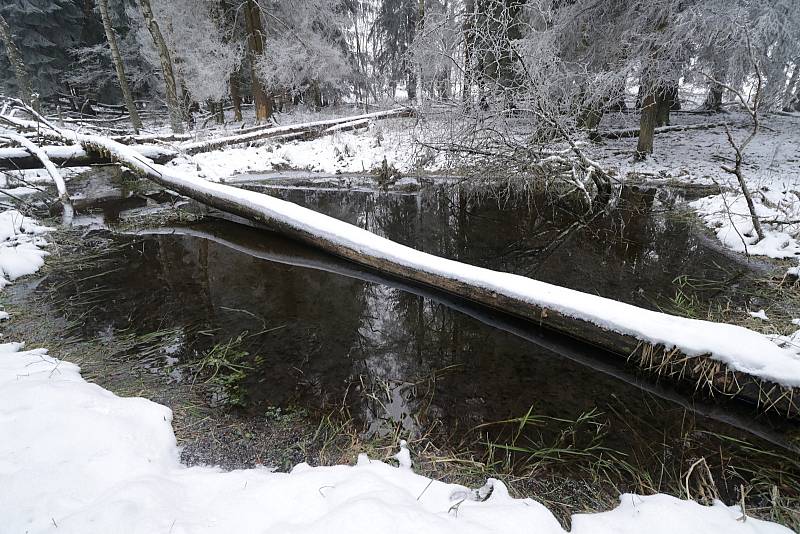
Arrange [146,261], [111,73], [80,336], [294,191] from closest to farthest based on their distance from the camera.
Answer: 1. [80,336]
2. [146,261]
3. [294,191]
4. [111,73]

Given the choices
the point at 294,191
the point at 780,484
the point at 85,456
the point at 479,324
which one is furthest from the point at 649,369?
the point at 294,191

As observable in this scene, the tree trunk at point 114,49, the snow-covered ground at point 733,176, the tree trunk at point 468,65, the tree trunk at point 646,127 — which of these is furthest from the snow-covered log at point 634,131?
the tree trunk at point 114,49

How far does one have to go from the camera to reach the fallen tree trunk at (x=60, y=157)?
801cm

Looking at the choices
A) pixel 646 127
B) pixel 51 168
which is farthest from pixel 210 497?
pixel 646 127

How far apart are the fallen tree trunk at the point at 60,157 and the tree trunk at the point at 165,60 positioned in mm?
5444

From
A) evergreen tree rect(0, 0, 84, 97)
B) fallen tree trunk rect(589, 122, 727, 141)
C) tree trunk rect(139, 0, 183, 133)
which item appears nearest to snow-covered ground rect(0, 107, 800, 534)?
fallen tree trunk rect(589, 122, 727, 141)

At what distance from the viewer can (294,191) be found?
10133 mm

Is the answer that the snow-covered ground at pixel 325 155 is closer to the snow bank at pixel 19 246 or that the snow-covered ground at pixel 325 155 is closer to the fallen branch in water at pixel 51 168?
the fallen branch in water at pixel 51 168

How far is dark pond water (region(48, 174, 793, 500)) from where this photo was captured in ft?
9.82

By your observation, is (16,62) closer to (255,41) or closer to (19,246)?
(255,41)

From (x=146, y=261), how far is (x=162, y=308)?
5.59 ft

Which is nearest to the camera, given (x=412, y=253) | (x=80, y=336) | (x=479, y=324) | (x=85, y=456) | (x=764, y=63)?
(x=85, y=456)

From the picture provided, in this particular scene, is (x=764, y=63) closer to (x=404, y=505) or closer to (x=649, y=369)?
(x=649, y=369)

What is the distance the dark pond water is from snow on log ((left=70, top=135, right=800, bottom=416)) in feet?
0.78
